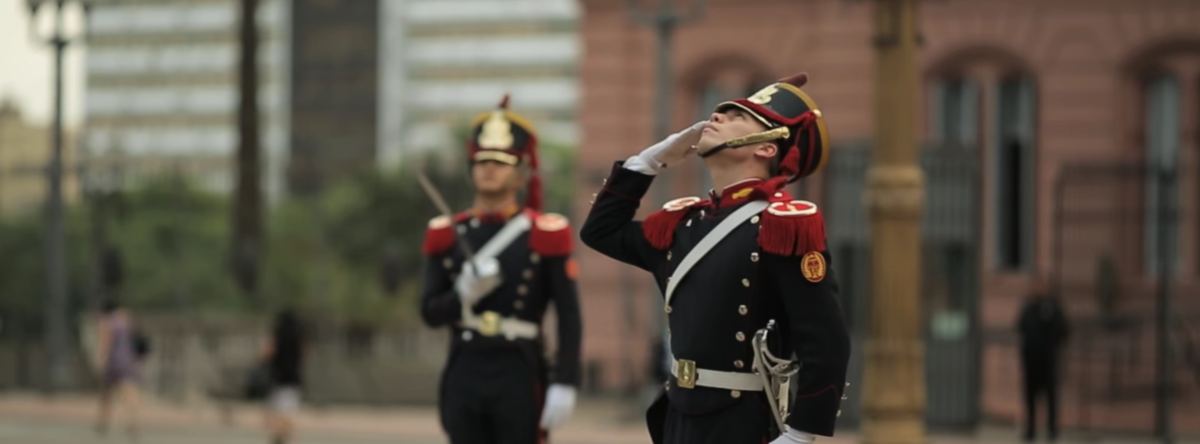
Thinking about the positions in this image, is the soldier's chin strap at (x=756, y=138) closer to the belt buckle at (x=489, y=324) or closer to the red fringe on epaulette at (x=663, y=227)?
the red fringe on epaulette at (x=663, y=227)

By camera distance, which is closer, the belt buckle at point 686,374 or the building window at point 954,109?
the belt buckle at point 686,374

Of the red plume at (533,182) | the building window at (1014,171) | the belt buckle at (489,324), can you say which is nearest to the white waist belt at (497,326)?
the belt buckle at (489,324)

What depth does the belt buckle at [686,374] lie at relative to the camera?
7.23 m

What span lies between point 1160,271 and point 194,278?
1360 inches

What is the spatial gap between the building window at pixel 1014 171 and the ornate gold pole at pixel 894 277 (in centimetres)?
1544

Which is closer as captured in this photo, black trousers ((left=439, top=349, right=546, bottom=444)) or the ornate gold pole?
black trousers ((left=439, top=349, right=546, bottom=444))

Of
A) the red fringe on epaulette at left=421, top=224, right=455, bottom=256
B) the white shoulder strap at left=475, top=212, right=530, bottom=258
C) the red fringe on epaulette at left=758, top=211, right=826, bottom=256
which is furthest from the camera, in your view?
the red fringe on epaulette at left=421, top=224, right=455, bottom=256

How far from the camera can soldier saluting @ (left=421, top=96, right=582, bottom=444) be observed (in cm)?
1006

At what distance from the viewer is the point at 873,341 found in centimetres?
1677

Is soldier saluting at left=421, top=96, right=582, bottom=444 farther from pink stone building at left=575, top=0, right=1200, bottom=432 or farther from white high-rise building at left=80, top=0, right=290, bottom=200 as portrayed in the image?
white high-rise building at left=80, top=0, right=290, bottom=200

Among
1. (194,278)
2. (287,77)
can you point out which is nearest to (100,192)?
(194,278)

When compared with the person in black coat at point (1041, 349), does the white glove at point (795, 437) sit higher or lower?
higher

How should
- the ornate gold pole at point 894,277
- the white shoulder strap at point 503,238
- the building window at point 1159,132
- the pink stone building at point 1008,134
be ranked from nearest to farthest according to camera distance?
the white shoulder strap at point 503,238 < the ornate gold pole at point 894,277 < the pink stone building at point 1008,134 < the building window at point 1159,132

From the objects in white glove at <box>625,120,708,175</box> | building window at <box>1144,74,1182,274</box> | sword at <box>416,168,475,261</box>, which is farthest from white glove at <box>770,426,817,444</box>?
building window at <box>1144,74,1182,274</box>
